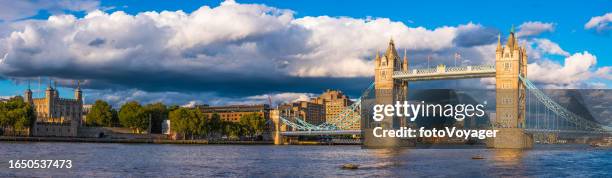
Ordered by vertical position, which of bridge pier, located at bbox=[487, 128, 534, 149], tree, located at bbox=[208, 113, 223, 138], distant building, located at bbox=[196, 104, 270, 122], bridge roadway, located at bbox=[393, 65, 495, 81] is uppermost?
bridge roadway, located at bbox=[393, 65, 495, 81]

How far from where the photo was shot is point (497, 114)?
308 feet

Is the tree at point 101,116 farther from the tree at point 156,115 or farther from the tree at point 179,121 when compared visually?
the tree at point 179,121

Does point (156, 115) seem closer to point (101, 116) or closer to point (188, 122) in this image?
point (101, 116)

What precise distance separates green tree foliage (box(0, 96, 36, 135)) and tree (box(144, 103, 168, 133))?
26093 mm

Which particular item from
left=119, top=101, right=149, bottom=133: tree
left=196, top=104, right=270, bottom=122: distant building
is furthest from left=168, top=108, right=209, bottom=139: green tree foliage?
left=196, top=104, right=270, bottom=122: distant building

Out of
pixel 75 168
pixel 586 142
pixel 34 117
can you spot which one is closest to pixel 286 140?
pixel 34 117

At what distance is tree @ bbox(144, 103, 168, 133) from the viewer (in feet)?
407

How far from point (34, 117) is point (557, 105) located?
2797 inches

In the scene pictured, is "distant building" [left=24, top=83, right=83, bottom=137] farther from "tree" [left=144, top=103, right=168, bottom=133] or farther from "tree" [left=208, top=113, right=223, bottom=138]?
"tree" [left=208, top=113, right=223, bottom=138]

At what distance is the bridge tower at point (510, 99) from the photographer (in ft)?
301

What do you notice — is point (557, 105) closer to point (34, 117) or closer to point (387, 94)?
point (387, 94)

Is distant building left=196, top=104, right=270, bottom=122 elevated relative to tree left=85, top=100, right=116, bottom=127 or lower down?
elevated

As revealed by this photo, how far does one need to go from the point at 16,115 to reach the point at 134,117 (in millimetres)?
23293

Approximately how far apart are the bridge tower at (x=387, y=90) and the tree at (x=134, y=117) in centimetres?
Answer: 3552
